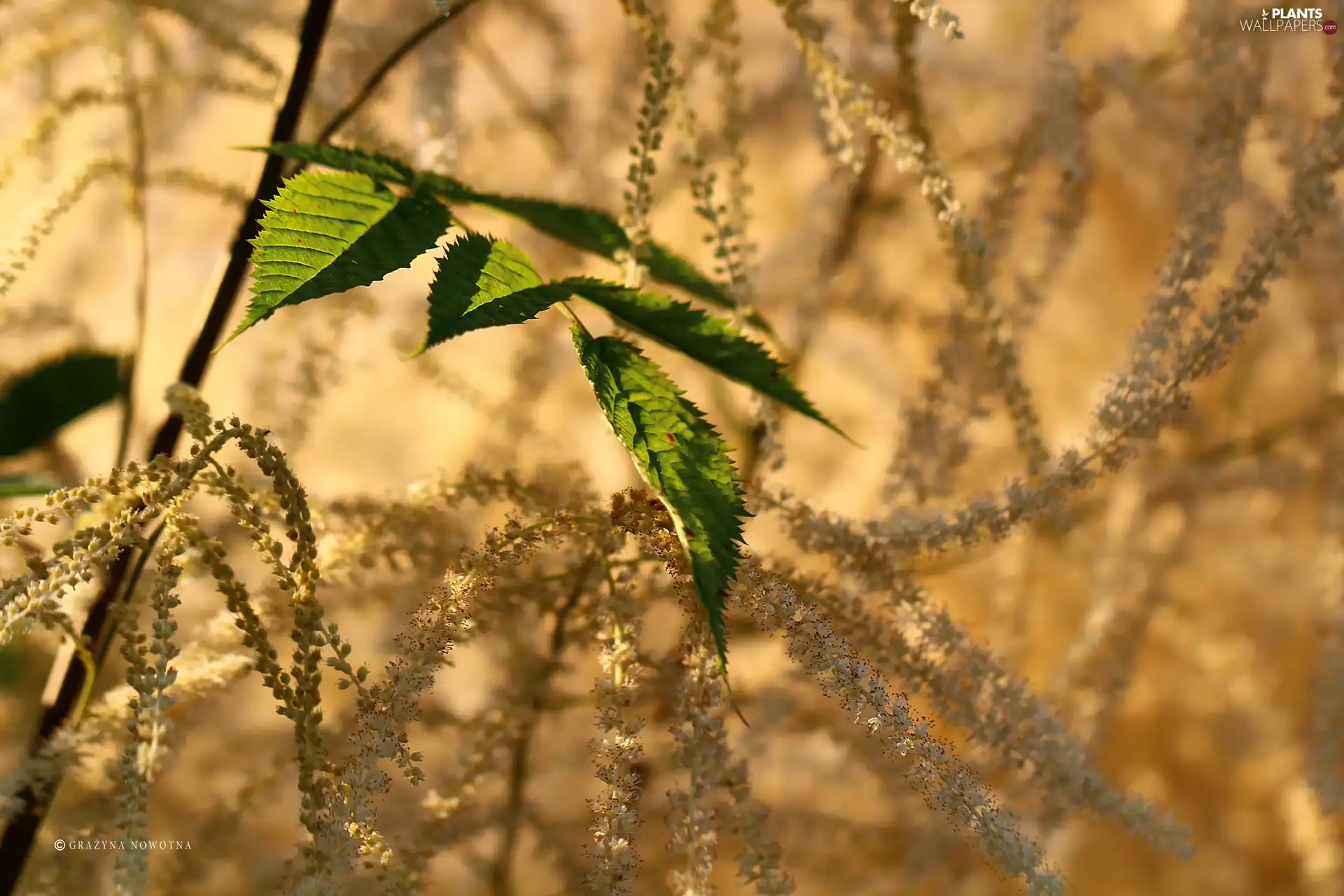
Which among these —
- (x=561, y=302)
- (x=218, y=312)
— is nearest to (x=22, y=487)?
(x=218, y=312)

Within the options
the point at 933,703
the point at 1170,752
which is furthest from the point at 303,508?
the point at 1170,752

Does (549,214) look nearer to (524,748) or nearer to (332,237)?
(332,237)

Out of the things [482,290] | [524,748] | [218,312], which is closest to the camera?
[482,290]

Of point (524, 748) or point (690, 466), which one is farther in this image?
point (524, 748)

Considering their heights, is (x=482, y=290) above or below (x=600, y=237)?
below

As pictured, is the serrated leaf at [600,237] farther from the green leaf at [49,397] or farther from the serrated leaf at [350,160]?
the green leaf at [49,397]

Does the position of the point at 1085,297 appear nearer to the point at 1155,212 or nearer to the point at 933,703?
the point at 1155,212

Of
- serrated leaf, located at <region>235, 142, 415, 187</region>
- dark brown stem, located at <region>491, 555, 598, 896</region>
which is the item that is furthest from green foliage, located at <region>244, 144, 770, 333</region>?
dark brown stem, located at <region>491, 555, 598, 896</region>
